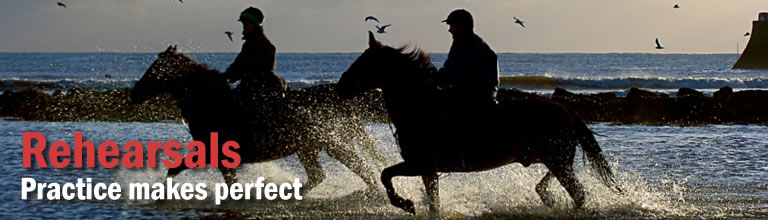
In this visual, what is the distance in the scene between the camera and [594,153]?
35.9 feet

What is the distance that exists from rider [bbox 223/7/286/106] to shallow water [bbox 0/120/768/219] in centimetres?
112

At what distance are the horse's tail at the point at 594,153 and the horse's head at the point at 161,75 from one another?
13.1 ft

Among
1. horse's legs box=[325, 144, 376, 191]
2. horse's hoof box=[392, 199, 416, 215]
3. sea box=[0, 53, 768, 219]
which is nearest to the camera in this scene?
horse's hoof box=[392, 199, 416, 215]

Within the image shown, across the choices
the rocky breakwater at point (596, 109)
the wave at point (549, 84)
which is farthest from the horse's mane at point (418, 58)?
the wave at point (549, 84)

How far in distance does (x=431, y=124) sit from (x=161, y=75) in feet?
10.2

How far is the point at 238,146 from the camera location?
11.8 metres

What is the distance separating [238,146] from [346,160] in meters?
1.31

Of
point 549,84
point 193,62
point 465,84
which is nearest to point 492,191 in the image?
point 465,84

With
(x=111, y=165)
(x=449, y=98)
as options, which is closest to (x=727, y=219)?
(x=449, y=98)

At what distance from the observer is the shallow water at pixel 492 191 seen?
11.1m

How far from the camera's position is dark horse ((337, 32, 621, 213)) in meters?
10.3

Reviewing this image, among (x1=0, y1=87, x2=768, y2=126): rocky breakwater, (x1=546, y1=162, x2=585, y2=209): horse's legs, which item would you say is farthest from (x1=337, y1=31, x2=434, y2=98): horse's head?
(x1=0, y1=87, x2=768, y2=126): rocky breakwater

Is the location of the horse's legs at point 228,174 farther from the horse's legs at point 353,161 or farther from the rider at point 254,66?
the horse's legs at point 353,161

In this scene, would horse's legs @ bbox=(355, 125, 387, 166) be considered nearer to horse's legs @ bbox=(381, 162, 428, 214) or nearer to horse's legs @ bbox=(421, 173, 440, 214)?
horse's legs @ bbox=(421, 173, 440, 214)
